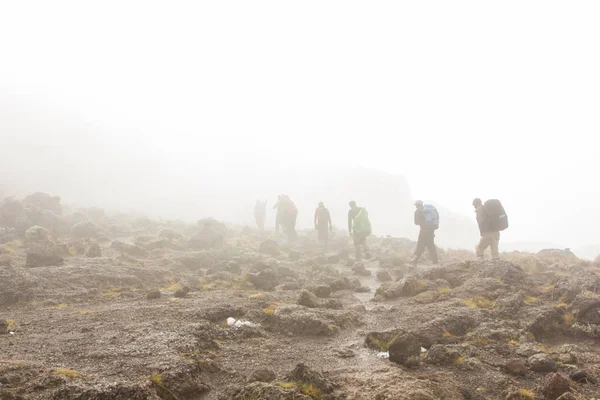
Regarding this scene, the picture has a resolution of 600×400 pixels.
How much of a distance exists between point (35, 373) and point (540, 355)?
776cm

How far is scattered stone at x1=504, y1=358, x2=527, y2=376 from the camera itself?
592 cm

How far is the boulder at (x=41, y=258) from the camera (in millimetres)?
12984

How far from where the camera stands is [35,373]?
5.19 m

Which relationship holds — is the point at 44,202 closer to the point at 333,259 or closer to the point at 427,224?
the point at 333,259

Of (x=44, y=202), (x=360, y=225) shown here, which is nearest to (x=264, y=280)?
(x=360, y=225)

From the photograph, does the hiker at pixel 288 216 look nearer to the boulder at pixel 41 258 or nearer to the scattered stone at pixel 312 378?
the boulder at pixel 41 258

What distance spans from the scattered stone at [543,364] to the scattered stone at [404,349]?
1785 millimetres

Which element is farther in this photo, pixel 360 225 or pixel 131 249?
pixel 360 225

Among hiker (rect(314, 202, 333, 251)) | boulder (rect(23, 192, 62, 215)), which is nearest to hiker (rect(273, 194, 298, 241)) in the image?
hiker (rect(314, 202, 333, 251))

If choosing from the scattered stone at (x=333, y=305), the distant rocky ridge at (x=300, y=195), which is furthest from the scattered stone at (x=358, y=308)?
the distant rocky ridge at (x=300, y=195)

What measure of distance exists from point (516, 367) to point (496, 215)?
10.2 metres

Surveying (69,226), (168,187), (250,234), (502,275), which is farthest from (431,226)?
(168,187)

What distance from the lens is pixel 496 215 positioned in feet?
48.9

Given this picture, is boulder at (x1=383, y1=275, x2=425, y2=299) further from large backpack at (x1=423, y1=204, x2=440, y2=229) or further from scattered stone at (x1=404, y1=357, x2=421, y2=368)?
large backpack at (x1=423, y1=204, x2=440, y2=229)
